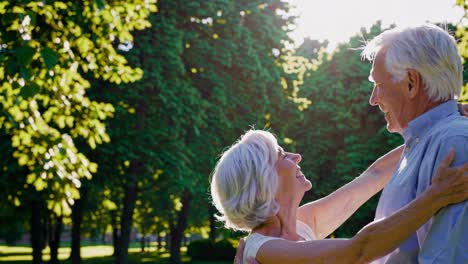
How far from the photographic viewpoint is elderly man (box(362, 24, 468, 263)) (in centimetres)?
248

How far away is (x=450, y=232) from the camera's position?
2.41m

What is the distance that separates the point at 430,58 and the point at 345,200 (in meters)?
1.49

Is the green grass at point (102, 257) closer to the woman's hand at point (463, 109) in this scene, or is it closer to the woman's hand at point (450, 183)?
the woman's hand at point (463, 109)

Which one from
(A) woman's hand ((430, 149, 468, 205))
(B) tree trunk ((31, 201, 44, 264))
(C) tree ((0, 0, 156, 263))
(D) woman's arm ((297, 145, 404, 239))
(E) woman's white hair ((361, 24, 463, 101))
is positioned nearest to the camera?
(A) woman's hand ((430, 149, 468, 205))

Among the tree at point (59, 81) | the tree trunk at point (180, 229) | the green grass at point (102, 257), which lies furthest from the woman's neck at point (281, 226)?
the green grass at point (102, 257)

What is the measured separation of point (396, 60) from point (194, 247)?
3610 centimetres

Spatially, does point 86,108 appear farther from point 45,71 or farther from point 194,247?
point 194,247

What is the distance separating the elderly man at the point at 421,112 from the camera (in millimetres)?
2484

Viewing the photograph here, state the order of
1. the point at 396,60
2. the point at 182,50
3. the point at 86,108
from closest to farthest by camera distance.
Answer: the point at 396,60
the point at 86,108
the point at 182,50

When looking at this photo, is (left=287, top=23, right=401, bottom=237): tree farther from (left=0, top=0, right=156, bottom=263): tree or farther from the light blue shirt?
the light blue shirt

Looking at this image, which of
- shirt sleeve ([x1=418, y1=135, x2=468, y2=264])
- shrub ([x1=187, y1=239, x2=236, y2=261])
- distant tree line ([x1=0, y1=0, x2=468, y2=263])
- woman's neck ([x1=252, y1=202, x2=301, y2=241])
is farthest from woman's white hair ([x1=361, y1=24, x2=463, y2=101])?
shrub ([x1=187, y1=239, x2=236, y2=261])

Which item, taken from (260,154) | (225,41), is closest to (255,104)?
(225,41)

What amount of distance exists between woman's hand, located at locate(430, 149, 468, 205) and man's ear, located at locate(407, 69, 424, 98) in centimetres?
42

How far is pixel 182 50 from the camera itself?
22188 millimetres
